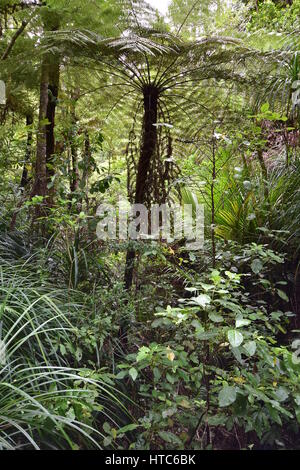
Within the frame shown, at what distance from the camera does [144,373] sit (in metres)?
1.61

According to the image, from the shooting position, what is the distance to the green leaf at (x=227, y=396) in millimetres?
1109

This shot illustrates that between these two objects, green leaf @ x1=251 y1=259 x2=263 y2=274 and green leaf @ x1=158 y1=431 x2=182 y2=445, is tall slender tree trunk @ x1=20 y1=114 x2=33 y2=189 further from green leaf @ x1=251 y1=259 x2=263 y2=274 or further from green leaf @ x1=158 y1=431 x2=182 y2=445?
green leaf @ x1=158 y1=431 x2=182 y2=445

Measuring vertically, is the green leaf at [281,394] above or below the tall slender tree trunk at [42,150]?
below

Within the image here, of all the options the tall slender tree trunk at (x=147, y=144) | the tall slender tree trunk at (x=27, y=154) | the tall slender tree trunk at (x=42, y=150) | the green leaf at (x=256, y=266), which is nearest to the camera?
the green leaf at (x=256, y=266)

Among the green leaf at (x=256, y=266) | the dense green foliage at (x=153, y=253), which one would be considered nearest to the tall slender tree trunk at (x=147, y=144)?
the dense green foliage at (x=153, y=253)

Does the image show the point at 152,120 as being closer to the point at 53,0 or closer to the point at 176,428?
the point at 53,0

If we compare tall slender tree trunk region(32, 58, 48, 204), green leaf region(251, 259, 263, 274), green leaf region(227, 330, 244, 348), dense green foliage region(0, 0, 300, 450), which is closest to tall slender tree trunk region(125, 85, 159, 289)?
dense green foliage region(0, 0, 300, 450)

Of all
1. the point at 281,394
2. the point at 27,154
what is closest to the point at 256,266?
the point at 281,394

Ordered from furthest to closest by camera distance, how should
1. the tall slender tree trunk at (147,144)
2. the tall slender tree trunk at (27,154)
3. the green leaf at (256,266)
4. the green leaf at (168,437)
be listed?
the tall slender tree trunk at (27,154)
the tall slender tree trunk at (147,144)
the green leaf at (256,266)
the green leaf at (168,437)

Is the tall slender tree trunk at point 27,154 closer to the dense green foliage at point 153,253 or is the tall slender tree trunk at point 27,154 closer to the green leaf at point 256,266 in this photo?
the dense green foliage at point 153,253

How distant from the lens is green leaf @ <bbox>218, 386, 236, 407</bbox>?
111 cm

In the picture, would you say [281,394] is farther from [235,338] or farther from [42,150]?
[42,150]

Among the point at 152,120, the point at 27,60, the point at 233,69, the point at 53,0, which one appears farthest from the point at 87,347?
the point at 53,0
